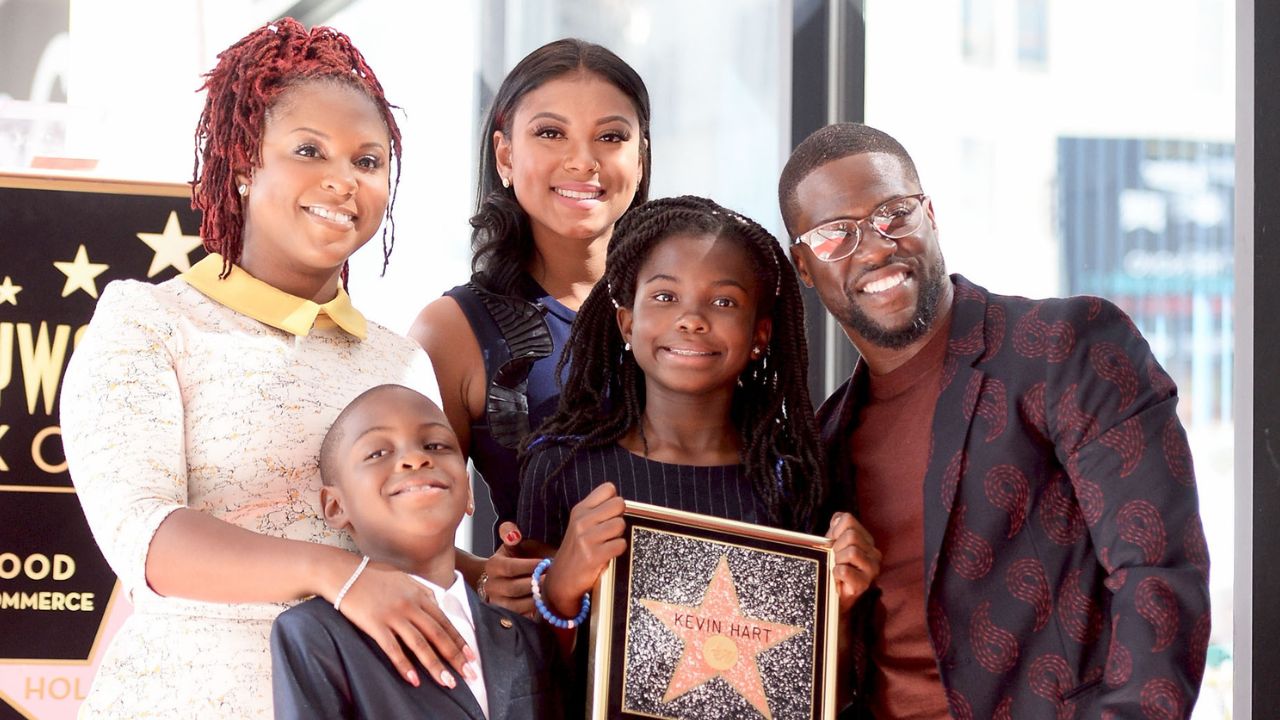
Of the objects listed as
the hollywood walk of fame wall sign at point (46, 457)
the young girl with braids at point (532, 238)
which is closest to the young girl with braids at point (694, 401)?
the young girl with braids at point (532, 238)

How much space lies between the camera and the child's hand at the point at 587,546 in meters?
2.30

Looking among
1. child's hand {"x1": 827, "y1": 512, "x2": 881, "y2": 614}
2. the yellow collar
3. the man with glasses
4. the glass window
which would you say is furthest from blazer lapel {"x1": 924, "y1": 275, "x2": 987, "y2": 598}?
the glass window

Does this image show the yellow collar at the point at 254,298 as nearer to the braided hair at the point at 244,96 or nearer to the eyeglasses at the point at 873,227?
Answer: the braided hair at the point at 244,96

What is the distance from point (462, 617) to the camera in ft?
7.66

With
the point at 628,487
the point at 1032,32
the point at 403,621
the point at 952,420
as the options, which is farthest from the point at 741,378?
the point at 1032,32

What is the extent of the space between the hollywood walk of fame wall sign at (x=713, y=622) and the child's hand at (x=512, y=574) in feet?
0.73

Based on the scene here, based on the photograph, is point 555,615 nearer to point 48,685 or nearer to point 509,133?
point 509,133

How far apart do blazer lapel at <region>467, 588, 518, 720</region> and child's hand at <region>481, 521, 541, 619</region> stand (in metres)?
0.15

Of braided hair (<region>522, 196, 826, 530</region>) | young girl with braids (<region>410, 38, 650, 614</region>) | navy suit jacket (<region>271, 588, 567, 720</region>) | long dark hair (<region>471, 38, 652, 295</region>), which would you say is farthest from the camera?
long dark hair (<region>471, 38, 652, 295</region>)

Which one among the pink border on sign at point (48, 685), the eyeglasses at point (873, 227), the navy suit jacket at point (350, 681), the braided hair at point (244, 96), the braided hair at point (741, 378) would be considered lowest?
the pink border on sign at point (48, 685)

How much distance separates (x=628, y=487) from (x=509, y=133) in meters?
1.07

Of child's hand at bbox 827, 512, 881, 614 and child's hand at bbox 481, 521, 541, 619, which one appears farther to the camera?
child's hand at bbox 481, 521, 541, 619

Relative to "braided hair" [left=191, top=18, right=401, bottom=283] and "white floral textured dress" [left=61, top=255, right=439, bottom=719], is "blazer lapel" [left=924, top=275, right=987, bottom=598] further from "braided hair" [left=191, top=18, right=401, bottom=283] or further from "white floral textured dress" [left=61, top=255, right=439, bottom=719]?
"braided hair" [left=191, top=18, right=401, bottom=283]

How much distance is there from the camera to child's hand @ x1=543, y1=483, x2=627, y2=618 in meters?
2.30
